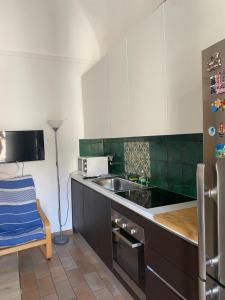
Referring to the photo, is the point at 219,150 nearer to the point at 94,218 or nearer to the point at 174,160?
the point at 174,160

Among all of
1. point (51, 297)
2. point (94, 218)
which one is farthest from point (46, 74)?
point (51, 297)

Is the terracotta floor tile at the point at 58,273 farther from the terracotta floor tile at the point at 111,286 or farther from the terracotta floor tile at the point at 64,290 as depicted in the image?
the terracotta floor tile at the point at 111,286

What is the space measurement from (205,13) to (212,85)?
1.92 feet

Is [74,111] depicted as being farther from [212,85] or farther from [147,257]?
[212,85]

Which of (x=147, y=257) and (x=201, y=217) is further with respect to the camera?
(x=147, y=257)

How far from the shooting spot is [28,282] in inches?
87.4

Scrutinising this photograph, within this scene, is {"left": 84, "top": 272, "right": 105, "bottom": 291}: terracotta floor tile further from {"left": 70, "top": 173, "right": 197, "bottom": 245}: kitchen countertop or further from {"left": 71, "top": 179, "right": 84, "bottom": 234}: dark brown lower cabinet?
{"left": 70, "top": 173, "right": 197, "bottom": 245}: kitchen countertop

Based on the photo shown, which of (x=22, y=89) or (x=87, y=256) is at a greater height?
(x=22, y=89)

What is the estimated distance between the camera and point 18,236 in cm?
244

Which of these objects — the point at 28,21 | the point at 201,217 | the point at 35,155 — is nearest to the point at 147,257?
the point at 201,217

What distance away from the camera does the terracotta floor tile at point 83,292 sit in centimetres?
197

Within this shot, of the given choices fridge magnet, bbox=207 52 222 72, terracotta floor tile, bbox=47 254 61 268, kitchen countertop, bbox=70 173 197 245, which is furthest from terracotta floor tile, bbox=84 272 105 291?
fridge magnet, bbox=207 52 222 72

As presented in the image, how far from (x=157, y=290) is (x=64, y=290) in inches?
40.6

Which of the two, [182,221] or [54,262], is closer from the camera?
[182,221]
